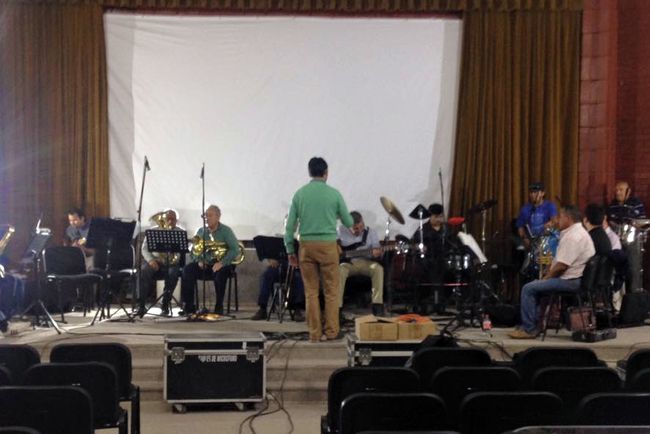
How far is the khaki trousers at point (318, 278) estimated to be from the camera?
322 inches

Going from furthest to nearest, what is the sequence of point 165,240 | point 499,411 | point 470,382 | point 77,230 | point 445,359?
point 77,230, point 165,240, point 445,359, point 470,382, point 499,411

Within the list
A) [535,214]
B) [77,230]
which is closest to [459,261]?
[535,214]

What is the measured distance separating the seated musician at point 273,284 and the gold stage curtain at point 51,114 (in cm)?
266

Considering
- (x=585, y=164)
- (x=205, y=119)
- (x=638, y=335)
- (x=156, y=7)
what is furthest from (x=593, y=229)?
(x=156, y=7)

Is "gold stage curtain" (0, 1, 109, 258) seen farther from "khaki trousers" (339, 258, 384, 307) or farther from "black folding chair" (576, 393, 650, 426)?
"black folding chair" (576, 393, 650, 426)

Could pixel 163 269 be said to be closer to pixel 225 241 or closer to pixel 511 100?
pixel 225 241

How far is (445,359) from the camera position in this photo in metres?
5.22

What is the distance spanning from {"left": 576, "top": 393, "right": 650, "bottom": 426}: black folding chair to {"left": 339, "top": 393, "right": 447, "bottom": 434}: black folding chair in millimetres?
550

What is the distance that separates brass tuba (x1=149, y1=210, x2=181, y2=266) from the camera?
10477 mm

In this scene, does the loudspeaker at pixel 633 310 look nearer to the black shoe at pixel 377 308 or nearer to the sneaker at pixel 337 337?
the black shoe at pixel 377 308

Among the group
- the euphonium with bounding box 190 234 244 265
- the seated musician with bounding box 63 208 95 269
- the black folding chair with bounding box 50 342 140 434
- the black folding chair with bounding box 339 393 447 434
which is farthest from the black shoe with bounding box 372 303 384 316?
the black folding chair with bounding box 339 393 447 434

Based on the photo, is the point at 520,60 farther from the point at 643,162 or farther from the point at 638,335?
the point at 638,335

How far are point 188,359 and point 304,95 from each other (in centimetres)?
527

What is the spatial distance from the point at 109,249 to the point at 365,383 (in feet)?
20.4
